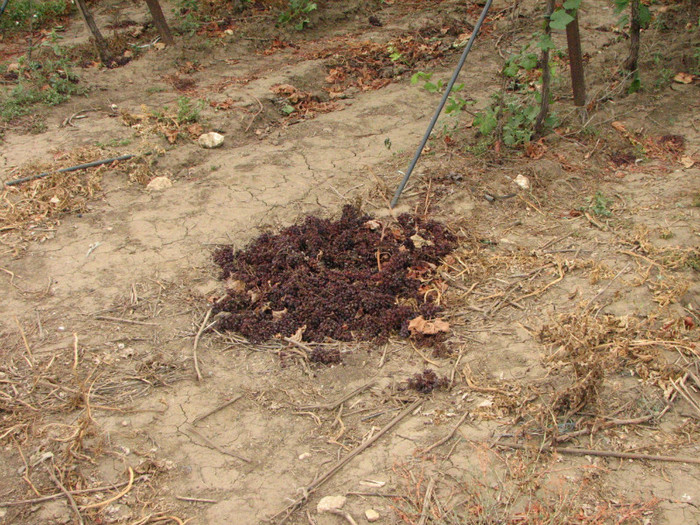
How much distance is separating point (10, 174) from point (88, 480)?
3.36m

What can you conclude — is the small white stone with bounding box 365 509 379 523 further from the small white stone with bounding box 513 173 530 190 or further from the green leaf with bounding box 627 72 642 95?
the green leaf with bounding box 627 72 642 95

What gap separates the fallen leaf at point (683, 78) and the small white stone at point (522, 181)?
2.00m

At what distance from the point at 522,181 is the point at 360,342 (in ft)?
6.56

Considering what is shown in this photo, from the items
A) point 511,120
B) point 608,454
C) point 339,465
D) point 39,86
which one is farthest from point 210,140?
point 608,454

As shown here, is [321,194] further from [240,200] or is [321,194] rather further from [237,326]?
[237,326]

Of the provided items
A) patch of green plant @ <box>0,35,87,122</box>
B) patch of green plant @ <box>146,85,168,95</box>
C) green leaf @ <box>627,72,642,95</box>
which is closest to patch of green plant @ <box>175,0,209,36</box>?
patch of green plant @ <box>146,85,168,95</box>

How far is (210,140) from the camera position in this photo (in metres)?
5.41

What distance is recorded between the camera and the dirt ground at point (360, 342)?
2.63m

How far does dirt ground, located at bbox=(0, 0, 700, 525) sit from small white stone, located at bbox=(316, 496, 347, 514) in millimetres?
26

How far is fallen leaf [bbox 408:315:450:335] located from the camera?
339 cm

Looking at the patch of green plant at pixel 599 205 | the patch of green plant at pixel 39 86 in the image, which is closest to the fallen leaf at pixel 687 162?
the patch of green plant at pixel 599 205

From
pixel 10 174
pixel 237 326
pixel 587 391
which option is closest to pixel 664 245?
pixel 587 391

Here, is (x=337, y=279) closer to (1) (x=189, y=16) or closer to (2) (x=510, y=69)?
(2) (x=510, y=69)

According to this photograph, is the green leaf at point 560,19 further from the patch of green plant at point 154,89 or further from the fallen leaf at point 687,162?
the patch of green plant at point 154,89
